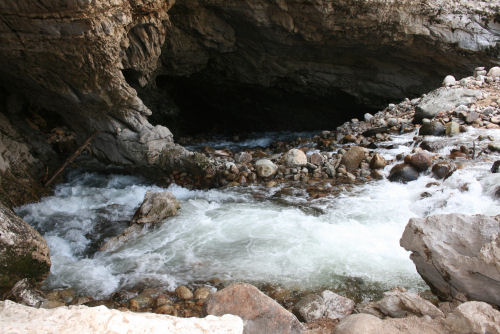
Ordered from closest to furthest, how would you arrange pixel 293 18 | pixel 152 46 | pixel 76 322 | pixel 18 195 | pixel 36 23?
1. pixel 76 322
2. pixel 36 23
3. pixel 18 195
4. pixel 152 46
5. pixel 293 18

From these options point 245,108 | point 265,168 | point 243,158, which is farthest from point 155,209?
point 245,108

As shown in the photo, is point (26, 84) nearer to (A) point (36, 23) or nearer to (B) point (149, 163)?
(A) point (36, 23)

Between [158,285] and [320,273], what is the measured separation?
65.7 inches

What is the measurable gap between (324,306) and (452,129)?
17.3ft

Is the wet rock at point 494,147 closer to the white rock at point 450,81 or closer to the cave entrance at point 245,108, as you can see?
the white rock at point 450,81

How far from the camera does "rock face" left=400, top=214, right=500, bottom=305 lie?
2441mm

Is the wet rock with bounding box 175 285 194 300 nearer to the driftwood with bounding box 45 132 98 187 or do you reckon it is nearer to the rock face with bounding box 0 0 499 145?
the rock face with bounding box 0 0 499 145

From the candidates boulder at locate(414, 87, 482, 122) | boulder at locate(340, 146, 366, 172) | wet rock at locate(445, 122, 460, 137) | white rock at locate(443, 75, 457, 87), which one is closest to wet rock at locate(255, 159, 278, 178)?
boulder at locate(340, 146, 366, 172)

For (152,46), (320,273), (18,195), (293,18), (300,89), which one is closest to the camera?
(320,273)

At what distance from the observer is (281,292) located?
3.41 meters

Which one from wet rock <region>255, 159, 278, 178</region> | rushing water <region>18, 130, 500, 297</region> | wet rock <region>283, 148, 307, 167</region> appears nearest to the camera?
rushing water <region>18, 130, 500, 297</region>

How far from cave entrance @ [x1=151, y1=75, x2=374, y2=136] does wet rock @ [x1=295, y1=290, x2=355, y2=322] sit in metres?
8.28

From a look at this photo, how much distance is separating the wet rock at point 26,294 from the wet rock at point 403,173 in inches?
198

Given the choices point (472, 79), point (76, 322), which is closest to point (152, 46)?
point (76, 322)
